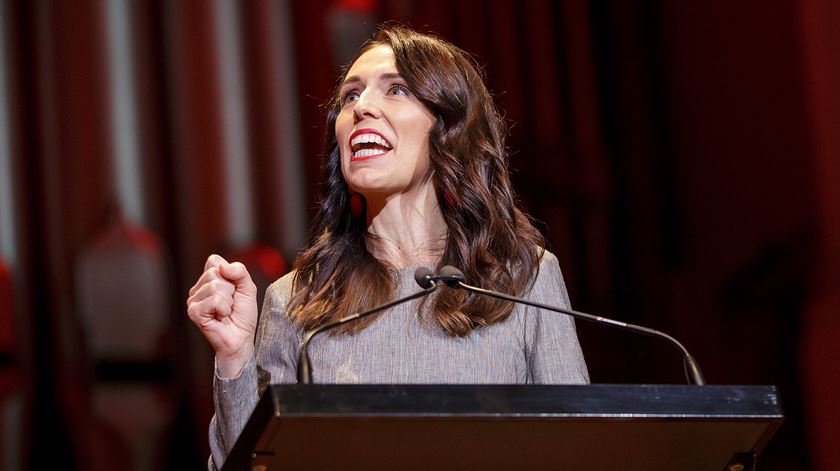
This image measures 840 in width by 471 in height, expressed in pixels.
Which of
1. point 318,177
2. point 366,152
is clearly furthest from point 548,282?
point 318,177

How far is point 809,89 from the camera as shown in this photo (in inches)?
126

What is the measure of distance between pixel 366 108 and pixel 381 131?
0.13 ft

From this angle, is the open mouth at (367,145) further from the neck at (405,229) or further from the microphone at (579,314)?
the microphone at (579,314)

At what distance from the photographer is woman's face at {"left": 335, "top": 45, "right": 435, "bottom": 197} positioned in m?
1.65

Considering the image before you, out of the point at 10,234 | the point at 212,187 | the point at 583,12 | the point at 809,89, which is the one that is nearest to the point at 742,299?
the point at 809,89

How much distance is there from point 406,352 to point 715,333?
78.8 inches

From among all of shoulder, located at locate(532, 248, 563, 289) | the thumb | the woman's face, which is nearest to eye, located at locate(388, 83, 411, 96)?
the woman's face

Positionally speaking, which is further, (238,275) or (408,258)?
(408,258)

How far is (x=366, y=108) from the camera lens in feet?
5.45

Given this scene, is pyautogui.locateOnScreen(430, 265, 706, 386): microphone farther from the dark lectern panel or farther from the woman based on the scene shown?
the woman

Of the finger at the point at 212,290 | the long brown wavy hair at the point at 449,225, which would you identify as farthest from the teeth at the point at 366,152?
the finger at the point at 212,290

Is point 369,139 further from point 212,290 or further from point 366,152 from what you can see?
point 212,290

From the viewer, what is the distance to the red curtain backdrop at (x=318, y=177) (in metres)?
2.93

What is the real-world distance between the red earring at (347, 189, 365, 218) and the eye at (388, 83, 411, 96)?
0.18 metres
